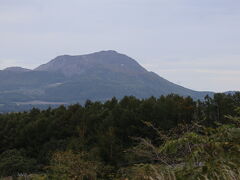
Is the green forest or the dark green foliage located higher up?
the green forest

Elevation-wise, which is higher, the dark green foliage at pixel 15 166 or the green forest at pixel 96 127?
the green forest at pixel 96 127

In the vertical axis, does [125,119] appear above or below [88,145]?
above

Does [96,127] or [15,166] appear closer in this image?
[15,166]

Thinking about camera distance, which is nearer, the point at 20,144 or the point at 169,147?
the point at 169,147

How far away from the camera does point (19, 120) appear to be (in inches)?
1401

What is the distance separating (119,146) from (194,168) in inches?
931

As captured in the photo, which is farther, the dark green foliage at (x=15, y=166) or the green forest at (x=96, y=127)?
the green forest at (x=96, y=127)

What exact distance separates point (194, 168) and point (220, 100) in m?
31.8

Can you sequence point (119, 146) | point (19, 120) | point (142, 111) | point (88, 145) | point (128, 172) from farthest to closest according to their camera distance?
point (19, 120) < point (142, 111) < point (88, 145) < point (119, 146) < point (128, 172)

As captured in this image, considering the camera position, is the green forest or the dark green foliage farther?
the green forest

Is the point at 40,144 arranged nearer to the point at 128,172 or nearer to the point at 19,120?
the point at 19,120

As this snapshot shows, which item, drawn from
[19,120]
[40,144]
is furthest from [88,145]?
[19,120]

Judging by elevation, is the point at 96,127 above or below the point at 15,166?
above

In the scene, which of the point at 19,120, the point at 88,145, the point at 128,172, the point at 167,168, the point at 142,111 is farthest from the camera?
the point at 19,120
